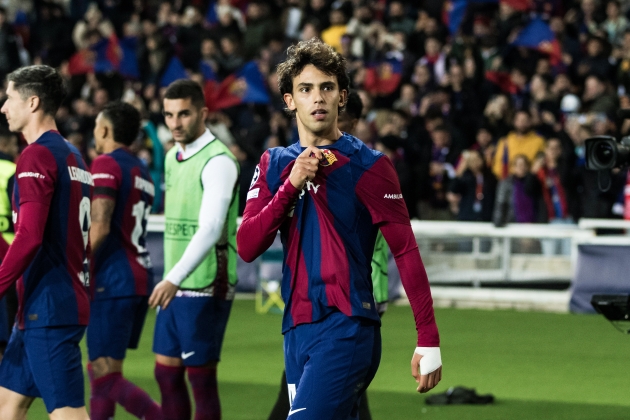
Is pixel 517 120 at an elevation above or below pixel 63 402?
above

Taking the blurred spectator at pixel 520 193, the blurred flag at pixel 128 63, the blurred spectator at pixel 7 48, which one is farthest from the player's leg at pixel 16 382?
the blurred spectator at pixel 7 48

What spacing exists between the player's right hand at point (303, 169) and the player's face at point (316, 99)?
258 millimetres

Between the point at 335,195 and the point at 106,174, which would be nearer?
the point at 335,195

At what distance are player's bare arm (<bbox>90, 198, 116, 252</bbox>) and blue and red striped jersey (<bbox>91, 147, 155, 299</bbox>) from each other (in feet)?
0.12

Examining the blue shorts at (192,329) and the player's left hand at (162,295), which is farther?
the blue shorts at (192,329)

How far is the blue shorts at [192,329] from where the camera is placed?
6.59m

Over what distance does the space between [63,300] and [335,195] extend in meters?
1.83

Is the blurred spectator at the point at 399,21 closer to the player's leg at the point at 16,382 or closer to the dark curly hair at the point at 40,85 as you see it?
the dark curly hair at the point at 40,85

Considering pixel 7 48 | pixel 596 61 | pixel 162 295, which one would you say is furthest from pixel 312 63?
pixel 7 48

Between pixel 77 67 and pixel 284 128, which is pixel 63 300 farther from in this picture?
pixel 77 67

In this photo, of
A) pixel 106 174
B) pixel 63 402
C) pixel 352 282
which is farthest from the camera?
pixel 106 174

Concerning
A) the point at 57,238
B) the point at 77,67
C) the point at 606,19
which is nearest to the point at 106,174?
the point at 57,238

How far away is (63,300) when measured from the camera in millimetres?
5586

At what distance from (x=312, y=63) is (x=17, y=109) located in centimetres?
196
